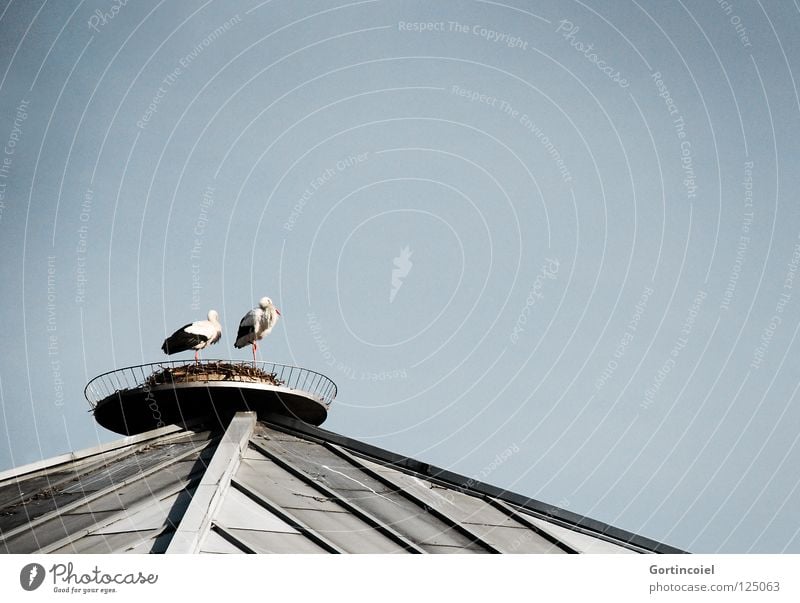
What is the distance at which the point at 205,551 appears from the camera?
12023 millimetres

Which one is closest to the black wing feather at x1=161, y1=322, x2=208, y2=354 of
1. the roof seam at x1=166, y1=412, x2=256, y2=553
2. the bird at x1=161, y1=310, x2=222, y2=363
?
the bird at x1=161, y1=310, x2=222, y2=363

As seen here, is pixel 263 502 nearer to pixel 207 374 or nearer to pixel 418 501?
Result: pixel 418 501

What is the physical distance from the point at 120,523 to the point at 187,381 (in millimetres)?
5397

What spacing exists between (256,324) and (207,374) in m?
2.12

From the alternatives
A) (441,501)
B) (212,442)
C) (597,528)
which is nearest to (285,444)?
(212,442)

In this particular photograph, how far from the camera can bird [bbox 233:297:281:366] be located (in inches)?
823

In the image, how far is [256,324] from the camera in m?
20.9

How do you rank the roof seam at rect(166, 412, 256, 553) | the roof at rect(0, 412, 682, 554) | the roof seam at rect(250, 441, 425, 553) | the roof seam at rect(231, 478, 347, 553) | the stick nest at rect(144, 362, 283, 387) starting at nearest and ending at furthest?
the roof seam at rect(166, 412, 256, 553)
the roof at rect(0, 412, 682, 554)
the roof seam at rect(231, 478, 347, 553)
the roof seam at rect(250, 441, 425, 553)
the stick nest at rect(144, 362, 283, 387)

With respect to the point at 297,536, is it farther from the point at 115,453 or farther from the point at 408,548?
the point at 115,453

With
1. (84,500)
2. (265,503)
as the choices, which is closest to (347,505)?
(265,503)

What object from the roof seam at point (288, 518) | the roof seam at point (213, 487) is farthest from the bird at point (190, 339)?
the roof seam at point (288, 518)

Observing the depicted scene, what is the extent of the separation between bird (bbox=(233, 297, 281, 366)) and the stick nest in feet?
5.56

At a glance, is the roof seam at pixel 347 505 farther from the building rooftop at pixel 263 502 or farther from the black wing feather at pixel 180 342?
the black wing feather at pixel 180 342

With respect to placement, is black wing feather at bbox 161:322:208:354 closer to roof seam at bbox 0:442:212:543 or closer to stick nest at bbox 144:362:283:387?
stick nest at bbox 144:362:283:387
